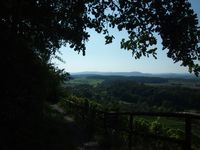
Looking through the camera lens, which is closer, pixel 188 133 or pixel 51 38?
pixel 188 133

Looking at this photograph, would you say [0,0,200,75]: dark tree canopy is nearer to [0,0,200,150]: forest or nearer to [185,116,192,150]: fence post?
[0,0,200,150]: forest

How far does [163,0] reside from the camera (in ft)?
30.6

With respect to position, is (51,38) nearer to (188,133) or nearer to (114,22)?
(114,22)

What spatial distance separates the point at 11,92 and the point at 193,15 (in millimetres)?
4467

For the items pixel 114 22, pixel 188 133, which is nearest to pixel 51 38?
pixel 114 22

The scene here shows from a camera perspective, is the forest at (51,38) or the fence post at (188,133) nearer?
the fence post at (188,133)

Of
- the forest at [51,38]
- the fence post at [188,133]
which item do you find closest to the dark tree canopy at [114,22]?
the forest at [51,38]

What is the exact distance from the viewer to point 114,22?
10.3 metres

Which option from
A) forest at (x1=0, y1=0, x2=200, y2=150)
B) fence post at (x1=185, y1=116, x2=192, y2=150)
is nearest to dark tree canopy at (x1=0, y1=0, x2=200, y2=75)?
forest at (x1=0, y1=0, x2=200, y2=150)

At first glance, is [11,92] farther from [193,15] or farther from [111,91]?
[111,91]

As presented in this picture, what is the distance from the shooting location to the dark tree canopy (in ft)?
30.2

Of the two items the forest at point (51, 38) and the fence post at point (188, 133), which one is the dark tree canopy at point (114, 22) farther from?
the fence post at point (188, 133)

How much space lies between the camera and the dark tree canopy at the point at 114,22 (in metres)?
9.21

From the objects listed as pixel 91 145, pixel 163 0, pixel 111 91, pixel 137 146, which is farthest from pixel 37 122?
pixel 111 91
